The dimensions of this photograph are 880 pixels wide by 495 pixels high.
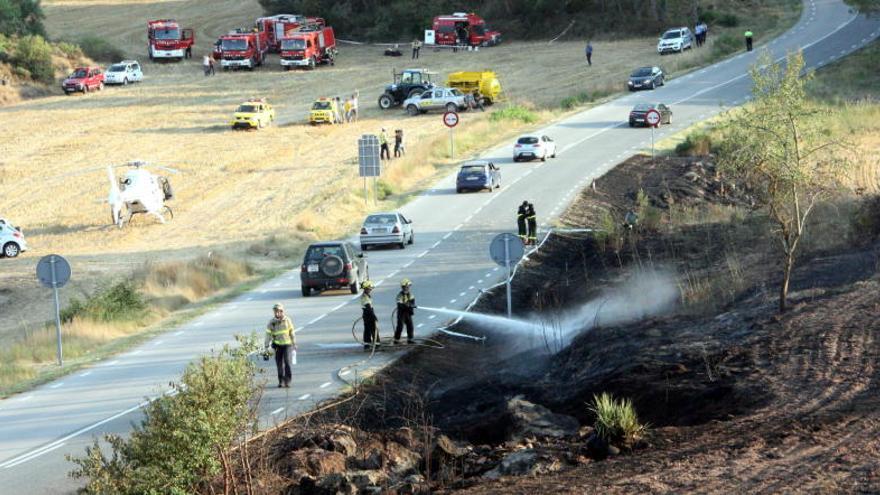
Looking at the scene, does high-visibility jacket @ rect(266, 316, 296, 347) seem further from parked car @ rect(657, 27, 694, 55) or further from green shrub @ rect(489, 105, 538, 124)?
parked car @ rect(657, 27, 694, 55)

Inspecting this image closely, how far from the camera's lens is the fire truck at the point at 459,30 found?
311ft

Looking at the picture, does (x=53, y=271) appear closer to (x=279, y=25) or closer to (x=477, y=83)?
(x=477, y=83)

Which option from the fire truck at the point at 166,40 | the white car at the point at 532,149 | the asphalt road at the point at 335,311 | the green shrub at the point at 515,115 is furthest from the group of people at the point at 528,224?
the fire truck at the point at 166,40

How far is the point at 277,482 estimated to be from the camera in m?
16.0

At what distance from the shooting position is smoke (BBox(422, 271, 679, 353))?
26.5 metres

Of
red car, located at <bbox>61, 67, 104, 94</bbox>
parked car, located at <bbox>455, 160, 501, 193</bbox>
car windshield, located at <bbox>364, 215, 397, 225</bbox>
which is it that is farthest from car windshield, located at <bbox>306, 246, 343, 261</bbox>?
red car, located at <bbox>61, 67, 104, 94</bbox>

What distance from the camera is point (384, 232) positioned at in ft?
132

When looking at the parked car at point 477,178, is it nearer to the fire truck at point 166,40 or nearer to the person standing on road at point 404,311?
the person standing on road at point 404,311

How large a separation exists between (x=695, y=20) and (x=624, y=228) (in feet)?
188


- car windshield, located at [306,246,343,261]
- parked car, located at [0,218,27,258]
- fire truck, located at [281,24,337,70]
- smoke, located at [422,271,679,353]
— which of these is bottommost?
smoke, located at [422,271,679,353]

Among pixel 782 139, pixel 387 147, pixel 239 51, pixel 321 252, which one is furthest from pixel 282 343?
pixel 239 51

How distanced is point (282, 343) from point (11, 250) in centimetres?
2583

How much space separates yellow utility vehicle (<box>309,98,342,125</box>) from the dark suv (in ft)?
123

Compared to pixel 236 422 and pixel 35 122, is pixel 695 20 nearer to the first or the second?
pixel 35 122
